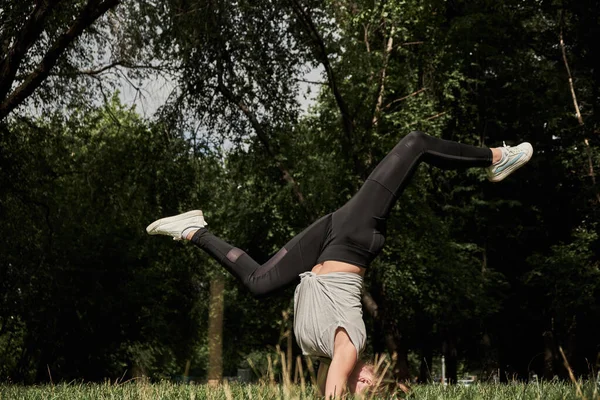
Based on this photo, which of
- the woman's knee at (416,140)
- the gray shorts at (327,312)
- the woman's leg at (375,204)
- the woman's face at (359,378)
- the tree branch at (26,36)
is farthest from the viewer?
the tree branch at (26,36)

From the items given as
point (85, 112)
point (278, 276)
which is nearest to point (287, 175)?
point (85, 112)

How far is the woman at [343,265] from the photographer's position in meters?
4.39

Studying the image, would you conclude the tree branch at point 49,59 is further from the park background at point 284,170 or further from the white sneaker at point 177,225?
the white sneaker at point 177,225

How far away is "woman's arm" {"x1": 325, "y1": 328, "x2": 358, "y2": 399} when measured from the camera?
414 centimetres

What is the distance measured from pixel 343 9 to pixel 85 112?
6.92 meters

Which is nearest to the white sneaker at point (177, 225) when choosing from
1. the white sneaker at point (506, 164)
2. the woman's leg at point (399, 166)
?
the woman's leg at point (399, 166)

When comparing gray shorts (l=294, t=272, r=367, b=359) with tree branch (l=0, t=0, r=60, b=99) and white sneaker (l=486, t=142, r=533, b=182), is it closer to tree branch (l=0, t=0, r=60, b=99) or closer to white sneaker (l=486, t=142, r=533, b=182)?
white sneaker (l=486, t=142, r=533, b=182)

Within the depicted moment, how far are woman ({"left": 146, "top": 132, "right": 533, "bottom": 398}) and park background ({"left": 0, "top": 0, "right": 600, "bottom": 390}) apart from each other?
8068 mm

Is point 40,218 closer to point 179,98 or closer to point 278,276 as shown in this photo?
point 179,98

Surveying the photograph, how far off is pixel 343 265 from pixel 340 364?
2.11ft

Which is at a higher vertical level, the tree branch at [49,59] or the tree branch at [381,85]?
the tree branch at [381,85]

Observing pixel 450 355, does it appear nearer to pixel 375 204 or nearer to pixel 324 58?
pixel 324 58

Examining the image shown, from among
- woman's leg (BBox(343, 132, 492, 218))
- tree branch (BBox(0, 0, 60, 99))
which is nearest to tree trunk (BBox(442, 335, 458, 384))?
tree branch (BBox(0, 0, 60, 99))

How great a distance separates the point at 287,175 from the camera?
19.7 metres
